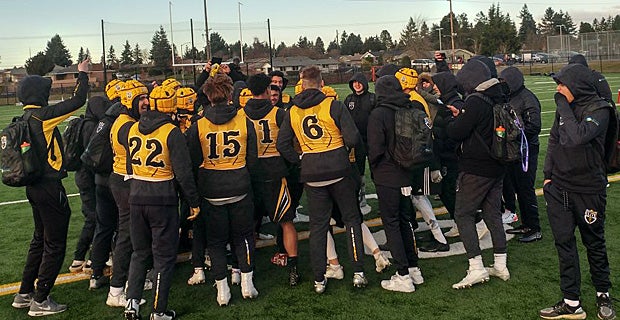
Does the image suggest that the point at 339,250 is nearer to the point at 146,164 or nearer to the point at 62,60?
the point at 146,164

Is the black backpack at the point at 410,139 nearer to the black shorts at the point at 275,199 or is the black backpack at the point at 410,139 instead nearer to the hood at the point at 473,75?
the hood at the point at 473,75

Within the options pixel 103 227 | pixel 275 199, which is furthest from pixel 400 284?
pixel 103 227

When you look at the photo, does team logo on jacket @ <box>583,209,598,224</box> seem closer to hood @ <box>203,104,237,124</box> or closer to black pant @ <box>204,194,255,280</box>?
black pant @ <box>204,194,255,280</box>

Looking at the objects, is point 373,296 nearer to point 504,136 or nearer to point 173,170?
point 504,136

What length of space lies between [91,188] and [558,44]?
2284 inches

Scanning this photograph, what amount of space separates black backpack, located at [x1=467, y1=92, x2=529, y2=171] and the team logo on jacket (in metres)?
0.85

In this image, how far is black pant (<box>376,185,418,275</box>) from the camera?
4973mm

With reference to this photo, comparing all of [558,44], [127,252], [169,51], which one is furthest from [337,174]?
[558,44]

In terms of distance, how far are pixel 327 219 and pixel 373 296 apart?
792mm

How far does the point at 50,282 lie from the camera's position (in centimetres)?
483

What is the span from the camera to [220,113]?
4.70 m

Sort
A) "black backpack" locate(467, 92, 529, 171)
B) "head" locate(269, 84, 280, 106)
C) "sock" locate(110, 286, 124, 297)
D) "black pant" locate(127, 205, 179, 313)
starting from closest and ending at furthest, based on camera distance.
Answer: "black pant" locate(127, 205, 179, 313), "black backpack" locate(467, 92, 529, 171), "sock" locate(110, 286, 124, 297), "head" locate(269, 84, 280, 106)

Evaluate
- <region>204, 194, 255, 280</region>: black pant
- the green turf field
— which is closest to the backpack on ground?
the green turf field

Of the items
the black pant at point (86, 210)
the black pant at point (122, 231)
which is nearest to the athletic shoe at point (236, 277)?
the black pant at point (122, 231)
